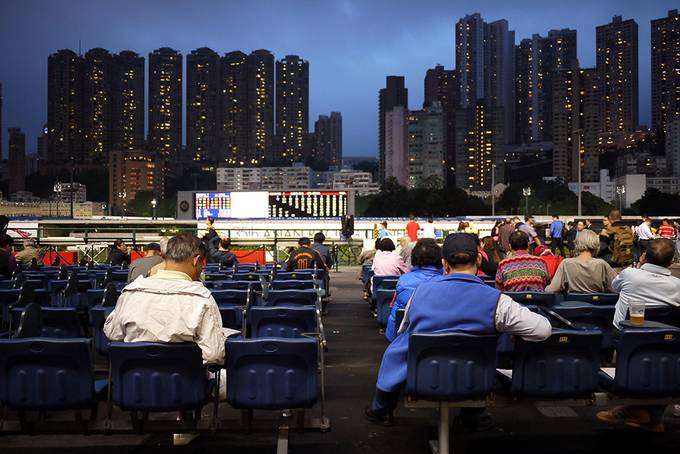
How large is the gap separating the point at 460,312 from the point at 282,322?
109 inches

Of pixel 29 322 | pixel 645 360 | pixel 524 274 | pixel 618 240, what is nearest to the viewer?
pixel 645 360

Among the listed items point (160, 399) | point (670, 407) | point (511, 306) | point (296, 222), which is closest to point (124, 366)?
point (160, 399)

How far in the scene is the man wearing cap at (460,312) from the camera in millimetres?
4766

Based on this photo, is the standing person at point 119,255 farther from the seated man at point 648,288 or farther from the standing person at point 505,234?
the seated man at point 648,288

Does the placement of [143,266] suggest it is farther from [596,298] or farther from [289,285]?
[596,298]

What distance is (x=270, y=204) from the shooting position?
139 feet

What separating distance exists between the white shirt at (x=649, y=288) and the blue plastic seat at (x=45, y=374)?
4.19 meters

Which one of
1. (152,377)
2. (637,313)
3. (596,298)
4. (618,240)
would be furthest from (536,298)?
(618,240)

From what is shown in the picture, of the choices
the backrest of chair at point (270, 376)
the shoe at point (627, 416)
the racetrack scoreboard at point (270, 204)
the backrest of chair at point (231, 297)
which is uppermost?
the racetrack scoreboard at point (270, 204)

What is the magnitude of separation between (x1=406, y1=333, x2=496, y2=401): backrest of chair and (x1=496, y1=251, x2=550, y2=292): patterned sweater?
3899 mm

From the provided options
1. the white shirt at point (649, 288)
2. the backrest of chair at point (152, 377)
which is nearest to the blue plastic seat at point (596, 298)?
the white shirt at point (649, 288)

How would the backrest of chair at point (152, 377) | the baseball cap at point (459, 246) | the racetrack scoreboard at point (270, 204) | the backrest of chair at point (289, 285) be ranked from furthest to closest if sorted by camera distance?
1. the racetrack scoreboard at point (270, 204)
2. the backrest of chair at point (289, 285)
3. the baseball cap at point (459, 246)
4. the backrest of chair at point (152, 377)

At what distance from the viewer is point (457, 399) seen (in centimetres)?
487

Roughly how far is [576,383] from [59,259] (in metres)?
19.7
